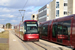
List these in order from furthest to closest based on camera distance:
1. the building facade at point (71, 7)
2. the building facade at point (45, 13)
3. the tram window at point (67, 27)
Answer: the building facade at point (45, 13) < the building facade at point (71, 7) < the tram window at point (67, 27)

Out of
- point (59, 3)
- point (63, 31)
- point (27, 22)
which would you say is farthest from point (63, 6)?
point (63, 31)

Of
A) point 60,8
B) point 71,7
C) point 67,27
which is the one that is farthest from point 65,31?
point 60,8

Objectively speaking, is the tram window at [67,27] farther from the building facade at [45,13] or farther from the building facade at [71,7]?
the building facade at [45,13]

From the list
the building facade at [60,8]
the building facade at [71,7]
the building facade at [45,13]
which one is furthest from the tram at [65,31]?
the building facade at [45,13]

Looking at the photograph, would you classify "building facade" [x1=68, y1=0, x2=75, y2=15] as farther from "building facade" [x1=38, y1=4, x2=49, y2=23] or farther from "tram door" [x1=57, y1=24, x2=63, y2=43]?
"tram door" [x1=57, y1=24, x2=63, y2=43]

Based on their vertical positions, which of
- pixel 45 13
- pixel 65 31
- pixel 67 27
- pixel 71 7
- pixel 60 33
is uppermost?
pixel 45 13

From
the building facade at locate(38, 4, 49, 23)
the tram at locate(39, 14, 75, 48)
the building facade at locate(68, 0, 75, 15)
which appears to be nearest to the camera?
the tram at locate(39, 14, 75, 48)

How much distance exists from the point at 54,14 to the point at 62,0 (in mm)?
6387

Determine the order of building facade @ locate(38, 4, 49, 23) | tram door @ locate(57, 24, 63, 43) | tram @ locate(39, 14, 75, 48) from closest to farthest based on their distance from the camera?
1. tram @ locate(39, 14, 75, 48)
2. tram door @ locate(57, 24, 63, 43)
3. building facade @ locate(38, 4, 49, 23)

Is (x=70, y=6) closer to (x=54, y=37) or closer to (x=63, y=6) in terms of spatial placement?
(x=63, y=6)

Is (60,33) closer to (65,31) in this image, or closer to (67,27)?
(65,31)

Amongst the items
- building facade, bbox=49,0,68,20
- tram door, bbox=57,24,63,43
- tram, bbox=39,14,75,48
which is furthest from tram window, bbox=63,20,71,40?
building facade, bbox=49,0,68,20

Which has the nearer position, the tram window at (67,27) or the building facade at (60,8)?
the tram window at (67,27)

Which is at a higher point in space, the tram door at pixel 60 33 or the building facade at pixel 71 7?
the building facade at pixel 71 7
